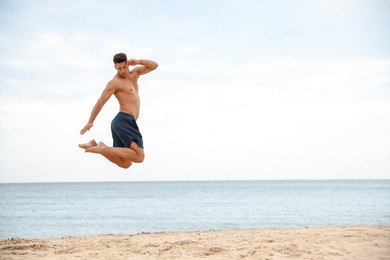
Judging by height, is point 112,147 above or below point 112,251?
above

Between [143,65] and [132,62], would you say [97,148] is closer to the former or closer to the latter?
[132,62]

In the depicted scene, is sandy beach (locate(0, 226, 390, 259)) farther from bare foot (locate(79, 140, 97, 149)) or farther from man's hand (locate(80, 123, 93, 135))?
man's hand (locate(80, 123, 93, 135))

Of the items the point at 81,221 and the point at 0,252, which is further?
the point at 81,221

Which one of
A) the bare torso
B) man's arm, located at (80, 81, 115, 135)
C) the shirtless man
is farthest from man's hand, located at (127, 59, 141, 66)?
man's arm, located at (80, 81, 115, 135)

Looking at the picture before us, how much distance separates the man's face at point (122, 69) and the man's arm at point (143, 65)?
7 cm

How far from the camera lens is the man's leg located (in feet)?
Result: 20.7

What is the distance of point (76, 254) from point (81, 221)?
21.2 m

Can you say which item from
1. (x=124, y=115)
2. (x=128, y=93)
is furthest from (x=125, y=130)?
(x=128, y=93)

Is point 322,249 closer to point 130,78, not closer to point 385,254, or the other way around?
point 385,254

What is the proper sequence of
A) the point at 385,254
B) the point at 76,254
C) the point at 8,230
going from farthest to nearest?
1. the point at 8,230
2. the point at 76,254
3. the point at 385,254

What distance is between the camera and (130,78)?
22.5ft

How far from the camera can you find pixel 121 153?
650cm

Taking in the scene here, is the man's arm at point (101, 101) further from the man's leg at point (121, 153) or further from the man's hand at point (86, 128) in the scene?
the man's leg at point (121, 153)

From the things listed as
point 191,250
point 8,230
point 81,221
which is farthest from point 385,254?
point 81,221
